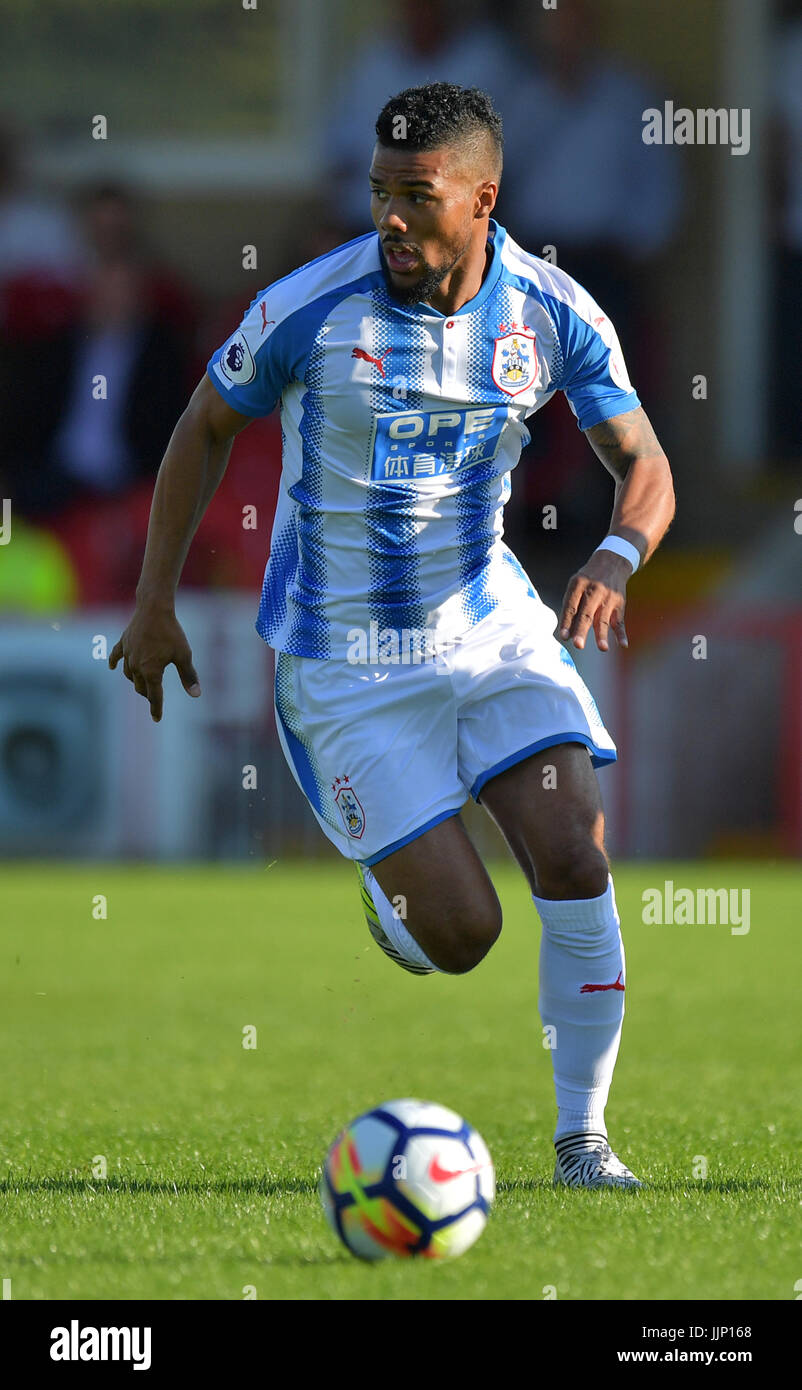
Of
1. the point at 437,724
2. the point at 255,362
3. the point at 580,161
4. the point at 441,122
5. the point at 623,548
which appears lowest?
the point at 437,724

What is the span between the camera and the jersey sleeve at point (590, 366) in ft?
15.9

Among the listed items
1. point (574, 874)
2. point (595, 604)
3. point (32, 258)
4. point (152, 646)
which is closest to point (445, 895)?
point (574, 874)

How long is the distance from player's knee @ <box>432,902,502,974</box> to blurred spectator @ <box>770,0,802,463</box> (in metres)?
11.1

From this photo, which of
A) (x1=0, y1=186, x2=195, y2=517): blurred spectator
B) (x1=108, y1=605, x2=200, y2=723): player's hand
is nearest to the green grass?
(x1=108, y1=605, x2=200, y2=723): player's hand

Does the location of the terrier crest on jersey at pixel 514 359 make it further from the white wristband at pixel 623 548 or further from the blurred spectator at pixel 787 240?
the blurred spectator at pixel 787 240

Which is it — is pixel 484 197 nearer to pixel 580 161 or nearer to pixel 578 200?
pixel 578 200

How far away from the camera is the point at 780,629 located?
1270 cm

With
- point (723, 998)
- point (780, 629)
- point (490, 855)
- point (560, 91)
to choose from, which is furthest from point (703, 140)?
point (723, 998)

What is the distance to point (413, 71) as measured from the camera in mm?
14109

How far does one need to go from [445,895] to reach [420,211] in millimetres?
1581

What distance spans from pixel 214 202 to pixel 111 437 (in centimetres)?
430

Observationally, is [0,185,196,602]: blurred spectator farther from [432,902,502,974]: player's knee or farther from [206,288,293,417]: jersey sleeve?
[432,902,502,974]: player's knee

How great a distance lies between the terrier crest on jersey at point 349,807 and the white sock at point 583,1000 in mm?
490
